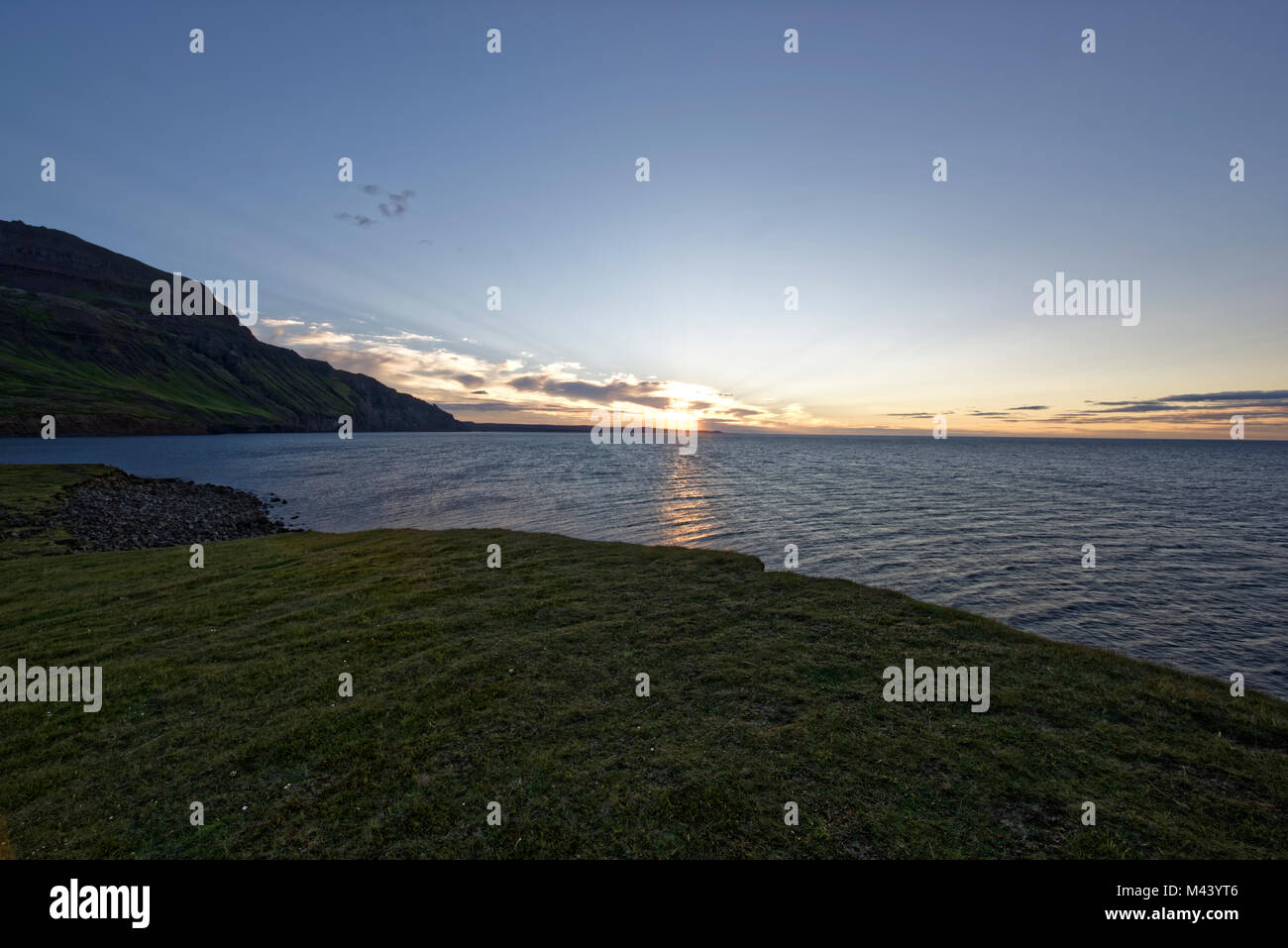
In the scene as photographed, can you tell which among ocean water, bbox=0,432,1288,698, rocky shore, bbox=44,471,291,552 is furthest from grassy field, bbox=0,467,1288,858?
rocky shore, bbox=44,471,291,552

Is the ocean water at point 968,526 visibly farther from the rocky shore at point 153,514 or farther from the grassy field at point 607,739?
the grassy field at point 607,739

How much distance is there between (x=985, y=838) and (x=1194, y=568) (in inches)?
1478

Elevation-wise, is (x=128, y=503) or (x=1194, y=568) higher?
(x=128, y=503)

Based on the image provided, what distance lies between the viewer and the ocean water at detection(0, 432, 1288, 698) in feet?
73.1

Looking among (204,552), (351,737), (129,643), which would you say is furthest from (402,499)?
(351,737)

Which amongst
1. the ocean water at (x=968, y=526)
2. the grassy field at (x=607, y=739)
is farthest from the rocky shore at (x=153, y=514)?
the grassy field at (x=607, y=739)

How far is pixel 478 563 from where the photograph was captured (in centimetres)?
2555

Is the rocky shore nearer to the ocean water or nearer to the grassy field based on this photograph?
the ocean water

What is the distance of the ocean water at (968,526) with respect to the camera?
22281mm

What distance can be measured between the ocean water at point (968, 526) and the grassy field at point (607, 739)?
958cm

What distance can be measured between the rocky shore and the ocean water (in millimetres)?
5684

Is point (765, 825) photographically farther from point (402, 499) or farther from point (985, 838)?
point (402, 499)

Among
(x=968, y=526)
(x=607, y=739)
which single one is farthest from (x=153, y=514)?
(x=968, y=526)

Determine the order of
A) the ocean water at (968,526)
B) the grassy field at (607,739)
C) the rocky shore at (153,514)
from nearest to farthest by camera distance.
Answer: the grassy field at (607,739)
the ocean water at (968,526)
the rocky shore at (153,514)
